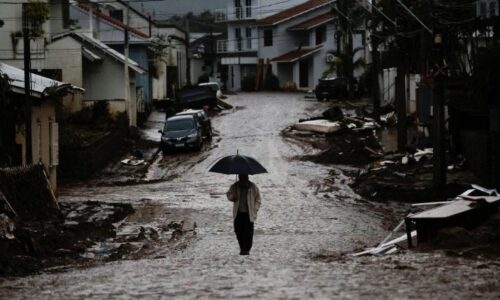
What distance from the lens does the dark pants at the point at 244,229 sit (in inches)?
690

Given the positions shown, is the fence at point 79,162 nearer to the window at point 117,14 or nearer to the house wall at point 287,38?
the window at point 117,14

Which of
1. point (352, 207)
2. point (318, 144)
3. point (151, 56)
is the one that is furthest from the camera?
point (151, 56)

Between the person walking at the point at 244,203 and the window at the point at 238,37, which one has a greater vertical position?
the window at the point at 238,37

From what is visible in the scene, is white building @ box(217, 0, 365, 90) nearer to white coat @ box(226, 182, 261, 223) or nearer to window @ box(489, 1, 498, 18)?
window @ box(489, 1, 498, 18)

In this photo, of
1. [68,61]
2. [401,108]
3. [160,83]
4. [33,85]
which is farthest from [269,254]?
[160,83]

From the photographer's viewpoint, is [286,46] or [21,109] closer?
[21,109]

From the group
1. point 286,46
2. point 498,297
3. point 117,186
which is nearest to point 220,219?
point 117,186

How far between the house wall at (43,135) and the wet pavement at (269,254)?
1279 mm

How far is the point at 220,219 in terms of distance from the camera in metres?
26.6

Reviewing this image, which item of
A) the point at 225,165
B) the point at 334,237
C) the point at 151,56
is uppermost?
the point at 151,56

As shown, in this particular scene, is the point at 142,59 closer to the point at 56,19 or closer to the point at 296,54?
the point at 56,19

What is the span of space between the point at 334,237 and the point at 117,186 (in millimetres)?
16276

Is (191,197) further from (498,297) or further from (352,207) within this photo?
(498,297)

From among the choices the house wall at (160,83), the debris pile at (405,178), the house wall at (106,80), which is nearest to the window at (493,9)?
the debris pile at (405,178)
